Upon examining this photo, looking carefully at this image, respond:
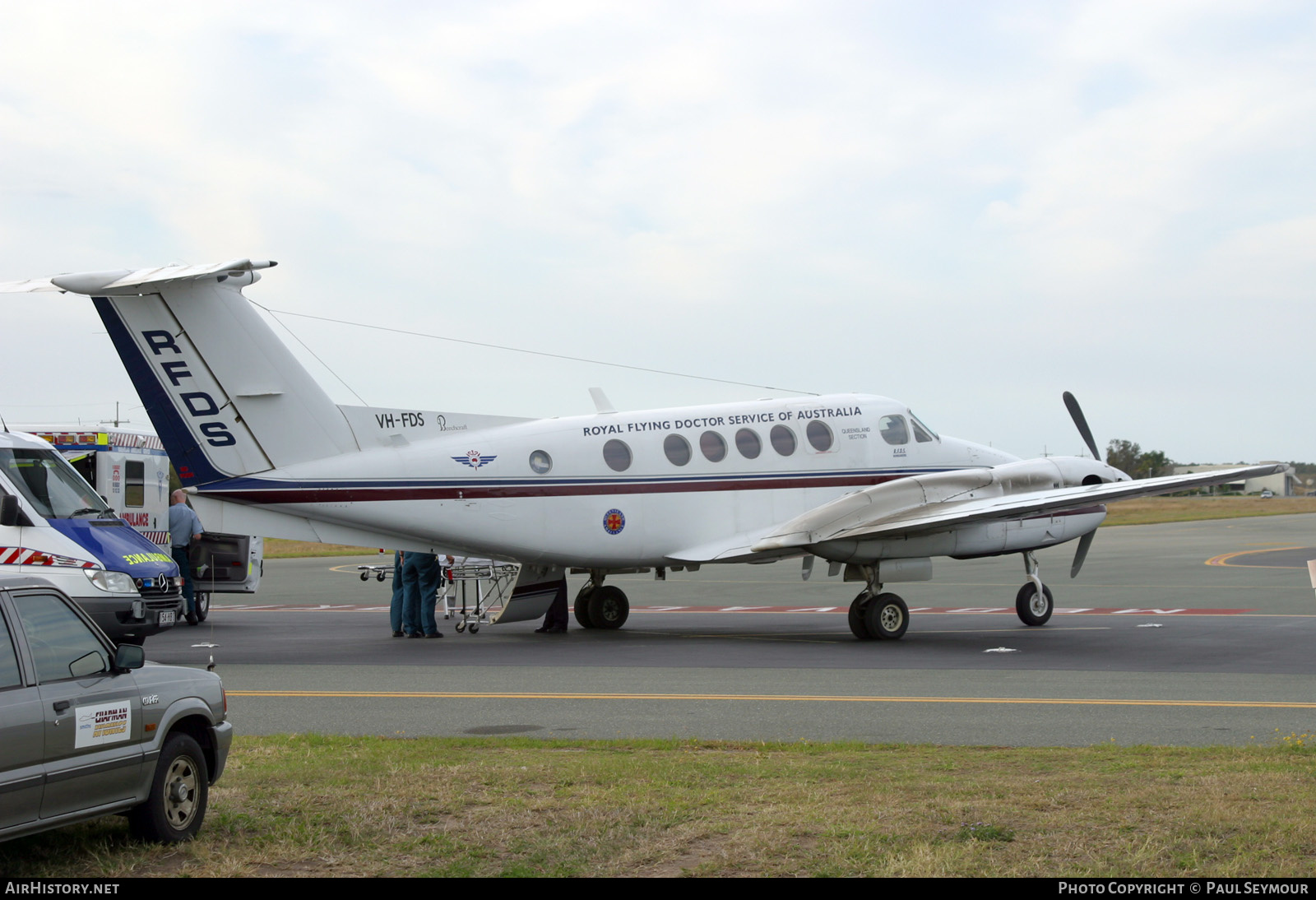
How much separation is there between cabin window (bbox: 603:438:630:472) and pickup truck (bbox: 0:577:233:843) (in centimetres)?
1151

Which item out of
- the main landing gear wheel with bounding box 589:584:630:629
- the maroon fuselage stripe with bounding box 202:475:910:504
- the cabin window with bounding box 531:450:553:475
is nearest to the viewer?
the maroon fuselage stripe with bounding box 202:475:910:504

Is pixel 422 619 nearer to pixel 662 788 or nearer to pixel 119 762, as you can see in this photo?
pixel 662 788

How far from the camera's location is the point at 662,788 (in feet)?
26.2

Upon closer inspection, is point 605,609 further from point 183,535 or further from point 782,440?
point 183,535

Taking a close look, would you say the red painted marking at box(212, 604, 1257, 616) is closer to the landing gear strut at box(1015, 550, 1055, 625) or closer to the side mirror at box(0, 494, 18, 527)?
the landing gear strut at box(1015, 550, 1055, 625)

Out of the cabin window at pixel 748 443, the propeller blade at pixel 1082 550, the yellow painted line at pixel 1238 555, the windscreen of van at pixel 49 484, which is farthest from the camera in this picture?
the yellow painted line at pixel 1238 555

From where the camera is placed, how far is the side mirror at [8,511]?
14.5 meters

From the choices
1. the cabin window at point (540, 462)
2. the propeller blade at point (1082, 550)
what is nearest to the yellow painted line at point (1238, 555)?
the propeller blade at point (1082, 550)

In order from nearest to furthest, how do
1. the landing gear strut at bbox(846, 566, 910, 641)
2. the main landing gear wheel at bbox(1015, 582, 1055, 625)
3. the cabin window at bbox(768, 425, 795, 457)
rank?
1. the landing gear strut at bbox(846, 566, 910, 641)
2. the cabin window at bbox(768, 425, 795, 457)
3. the main landing gear wheel at bbox(1015, 582, 1055, 625)

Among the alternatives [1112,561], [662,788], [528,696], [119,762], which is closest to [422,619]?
[528,696]

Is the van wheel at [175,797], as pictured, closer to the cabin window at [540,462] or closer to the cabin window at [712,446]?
the cabin window at [540,462]

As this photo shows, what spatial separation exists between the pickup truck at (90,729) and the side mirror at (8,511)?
349 inches

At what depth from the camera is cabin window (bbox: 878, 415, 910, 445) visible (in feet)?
66.8

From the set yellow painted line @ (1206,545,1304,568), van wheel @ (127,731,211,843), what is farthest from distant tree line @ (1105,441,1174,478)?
van wheel @ (127,731,211,843)
